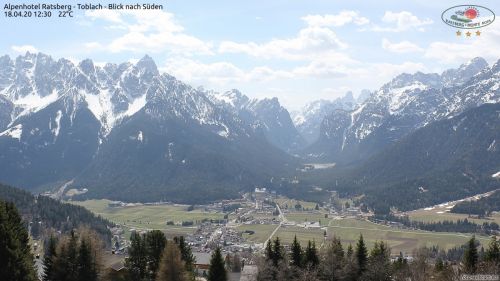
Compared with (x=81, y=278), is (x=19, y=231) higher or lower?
higher

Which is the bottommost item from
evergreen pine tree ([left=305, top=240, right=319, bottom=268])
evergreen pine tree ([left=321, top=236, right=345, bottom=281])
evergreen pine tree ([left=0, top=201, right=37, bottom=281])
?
evergreen pine tree ([left=321, top=236, right=345, bottom=281])

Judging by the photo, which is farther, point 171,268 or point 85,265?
point 85,265

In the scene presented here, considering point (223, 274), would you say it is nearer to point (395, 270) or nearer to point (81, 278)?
point (81, 278)

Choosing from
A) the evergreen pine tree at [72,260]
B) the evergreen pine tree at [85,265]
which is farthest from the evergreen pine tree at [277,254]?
the evergreen pine tree at [72,260]

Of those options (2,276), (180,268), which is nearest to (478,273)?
(180,268)

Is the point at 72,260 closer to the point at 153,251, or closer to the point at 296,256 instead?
the point at 153,251

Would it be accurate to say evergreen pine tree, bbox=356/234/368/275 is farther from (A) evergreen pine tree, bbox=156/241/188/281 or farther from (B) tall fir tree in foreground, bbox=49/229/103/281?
(B) tall fir tree in foreground, bbox=49/229/103/281

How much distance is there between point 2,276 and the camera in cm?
7494

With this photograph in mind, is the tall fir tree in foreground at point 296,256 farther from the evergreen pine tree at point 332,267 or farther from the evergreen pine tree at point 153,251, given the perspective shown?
the evergreen pine tree at point 153,251

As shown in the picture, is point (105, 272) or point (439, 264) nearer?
point (105, 272)

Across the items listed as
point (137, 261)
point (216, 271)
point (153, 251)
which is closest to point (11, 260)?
point (216, 271)

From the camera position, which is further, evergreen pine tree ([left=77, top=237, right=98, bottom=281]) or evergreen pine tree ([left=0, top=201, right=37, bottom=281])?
evergreen pine tree ([left=77, top=237, right=98, bottom=281])

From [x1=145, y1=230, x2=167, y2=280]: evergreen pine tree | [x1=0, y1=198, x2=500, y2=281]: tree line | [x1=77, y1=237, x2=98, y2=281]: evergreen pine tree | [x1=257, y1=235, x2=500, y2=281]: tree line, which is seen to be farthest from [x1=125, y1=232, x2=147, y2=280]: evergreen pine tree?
[x1=257, y1=235, x2=500, y2=281]: tree line

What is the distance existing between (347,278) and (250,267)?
32.1 meters
